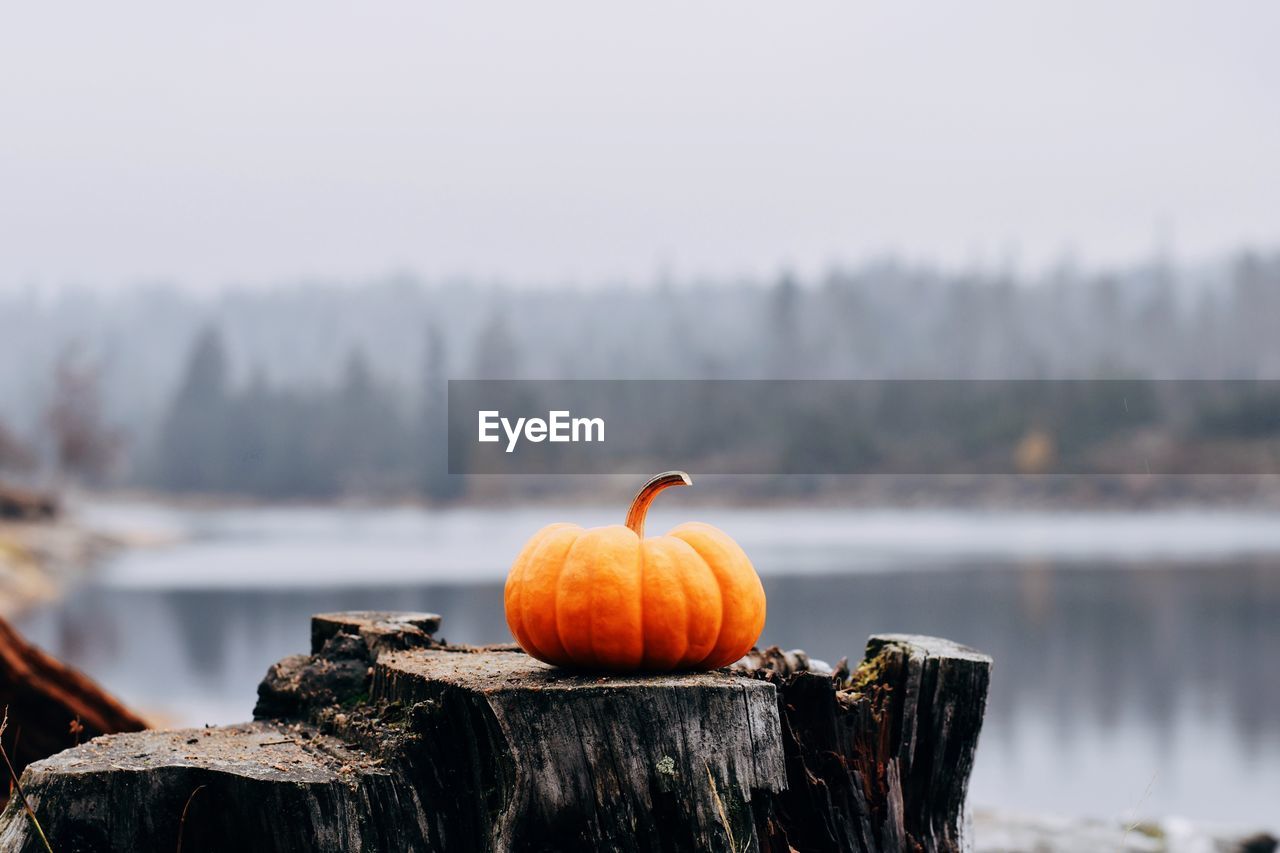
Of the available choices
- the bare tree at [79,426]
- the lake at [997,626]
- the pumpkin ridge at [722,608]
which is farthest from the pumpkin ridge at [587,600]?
the bare tree at [79,426]

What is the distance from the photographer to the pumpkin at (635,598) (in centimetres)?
269

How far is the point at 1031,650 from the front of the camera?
16.6 metres

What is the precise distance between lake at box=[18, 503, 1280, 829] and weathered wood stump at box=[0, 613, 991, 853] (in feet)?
2.45

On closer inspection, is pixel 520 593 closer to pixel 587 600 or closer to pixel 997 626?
pixel 587 600

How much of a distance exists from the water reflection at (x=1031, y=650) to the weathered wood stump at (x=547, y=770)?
8.72ft

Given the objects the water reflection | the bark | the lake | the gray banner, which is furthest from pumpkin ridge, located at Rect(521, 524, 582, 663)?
the gray banner

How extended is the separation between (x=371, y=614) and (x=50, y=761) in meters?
1.05

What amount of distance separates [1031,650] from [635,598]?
15.1 m

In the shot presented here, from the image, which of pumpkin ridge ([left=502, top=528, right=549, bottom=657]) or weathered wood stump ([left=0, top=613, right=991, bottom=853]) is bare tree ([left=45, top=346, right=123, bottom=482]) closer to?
weathered wood stump ([left=0, top=613, right=991, bottom=853])

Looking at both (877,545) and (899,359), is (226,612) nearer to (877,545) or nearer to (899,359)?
(877,545)

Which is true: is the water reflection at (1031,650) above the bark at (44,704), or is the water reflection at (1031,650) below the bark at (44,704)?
below

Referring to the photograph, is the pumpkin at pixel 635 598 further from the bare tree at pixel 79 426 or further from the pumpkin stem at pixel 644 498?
the bare tree at pixel 79 426

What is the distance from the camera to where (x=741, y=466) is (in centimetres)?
5422

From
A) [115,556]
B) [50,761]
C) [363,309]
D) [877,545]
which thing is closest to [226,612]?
[115,556]
